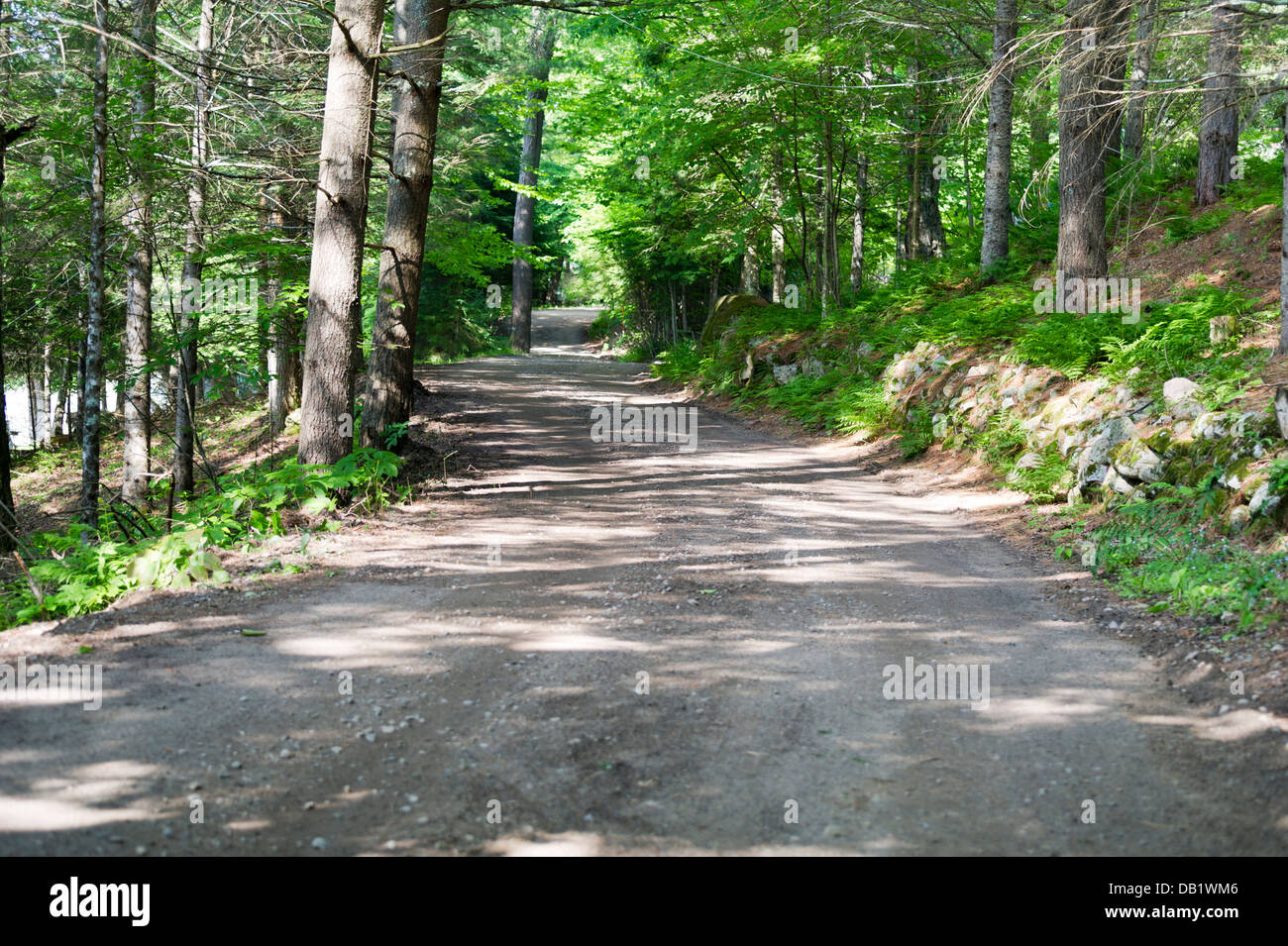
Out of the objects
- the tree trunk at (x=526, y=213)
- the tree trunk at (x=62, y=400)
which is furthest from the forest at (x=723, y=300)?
the tree trunk at (x=526, y=213)

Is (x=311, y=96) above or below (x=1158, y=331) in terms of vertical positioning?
above

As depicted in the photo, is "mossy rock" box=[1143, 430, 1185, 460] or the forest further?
"mossy rock" box=[1143, 430, 1185, 460]

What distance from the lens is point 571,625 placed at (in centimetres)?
600

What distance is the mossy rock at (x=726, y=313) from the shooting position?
872 inches

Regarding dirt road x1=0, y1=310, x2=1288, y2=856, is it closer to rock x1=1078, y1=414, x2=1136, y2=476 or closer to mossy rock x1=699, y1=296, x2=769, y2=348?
rock x1=1078, y1=414, x2=1136, y2=476

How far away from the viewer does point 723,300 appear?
75.8 feet

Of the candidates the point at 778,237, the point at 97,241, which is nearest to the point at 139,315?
the point at 97,241

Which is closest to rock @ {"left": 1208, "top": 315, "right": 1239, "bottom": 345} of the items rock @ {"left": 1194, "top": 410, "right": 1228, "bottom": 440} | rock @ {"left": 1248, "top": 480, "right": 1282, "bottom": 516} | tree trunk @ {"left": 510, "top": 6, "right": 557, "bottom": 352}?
rock @ {"left": 1194, "top": 410, "right": 1228, "bottom": 440}

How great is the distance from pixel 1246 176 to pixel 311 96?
47.2 ft

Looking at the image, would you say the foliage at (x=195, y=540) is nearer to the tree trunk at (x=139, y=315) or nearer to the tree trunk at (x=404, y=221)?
the tree trunk at (x=404, y=221)

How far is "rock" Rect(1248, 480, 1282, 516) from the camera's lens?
641cm

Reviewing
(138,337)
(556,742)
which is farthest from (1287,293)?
(138,337)

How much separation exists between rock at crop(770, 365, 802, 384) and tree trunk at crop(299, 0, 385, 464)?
1053 cm

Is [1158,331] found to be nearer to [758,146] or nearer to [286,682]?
[286,682]
